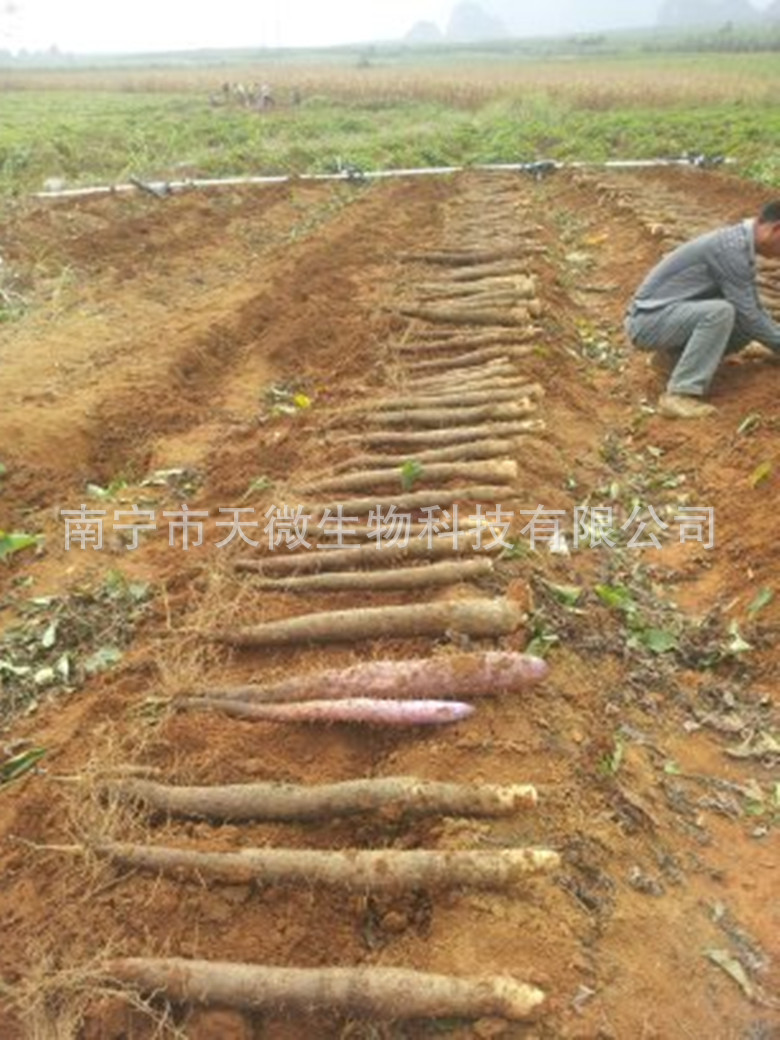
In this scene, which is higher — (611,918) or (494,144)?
(494,144)

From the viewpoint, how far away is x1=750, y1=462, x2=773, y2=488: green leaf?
5645 mm

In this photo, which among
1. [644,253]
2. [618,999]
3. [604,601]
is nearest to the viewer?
[618,999]

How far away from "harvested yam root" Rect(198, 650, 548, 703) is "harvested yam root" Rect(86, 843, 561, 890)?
2.63 ft

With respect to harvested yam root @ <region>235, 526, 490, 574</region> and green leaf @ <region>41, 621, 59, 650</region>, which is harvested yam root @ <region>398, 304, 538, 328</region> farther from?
green leaf @ <region>41, 621, 59, 650</region>

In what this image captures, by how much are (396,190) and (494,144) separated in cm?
611

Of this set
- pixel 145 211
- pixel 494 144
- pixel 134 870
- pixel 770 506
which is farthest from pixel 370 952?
pixel 494 144

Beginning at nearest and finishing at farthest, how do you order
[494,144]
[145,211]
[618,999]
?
[618,999], [145,211], [494,144]

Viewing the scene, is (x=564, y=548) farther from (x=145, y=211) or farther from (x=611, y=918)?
(x=145, y=211)

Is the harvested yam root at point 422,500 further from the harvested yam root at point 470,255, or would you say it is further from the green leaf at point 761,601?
the harvested yam root at point 470,255

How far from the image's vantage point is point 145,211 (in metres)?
14.7

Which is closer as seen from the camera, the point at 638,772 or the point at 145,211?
the point at 638,772

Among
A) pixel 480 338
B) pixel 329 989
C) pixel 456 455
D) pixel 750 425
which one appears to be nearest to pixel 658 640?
pixel 456 455

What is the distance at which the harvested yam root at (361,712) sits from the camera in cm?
372

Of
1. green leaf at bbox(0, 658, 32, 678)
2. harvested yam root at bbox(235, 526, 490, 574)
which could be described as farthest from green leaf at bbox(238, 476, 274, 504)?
green leaf at bbox(0, 658, 32, 678)
